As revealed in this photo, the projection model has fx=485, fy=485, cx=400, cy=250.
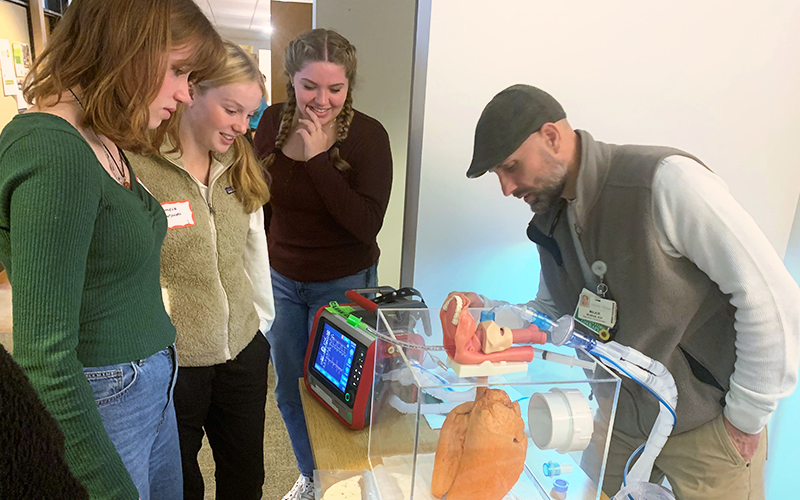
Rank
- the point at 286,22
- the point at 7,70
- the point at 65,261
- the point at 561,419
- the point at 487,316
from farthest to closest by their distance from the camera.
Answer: the point at 7,70
the point at 286,22
the point at 487,316
the point at 561,419
the point at 65,261

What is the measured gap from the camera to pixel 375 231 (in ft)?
5.18

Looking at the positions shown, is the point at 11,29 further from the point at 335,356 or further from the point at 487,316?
the point at 487,316

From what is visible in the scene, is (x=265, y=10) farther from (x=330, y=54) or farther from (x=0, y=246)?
(x=0, y=246)

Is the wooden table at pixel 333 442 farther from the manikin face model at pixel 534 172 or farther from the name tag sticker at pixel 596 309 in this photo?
the manikin face model at pixel 534 172

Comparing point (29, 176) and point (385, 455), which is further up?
point (29, 176)

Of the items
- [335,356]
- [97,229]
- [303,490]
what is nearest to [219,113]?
[97,229]

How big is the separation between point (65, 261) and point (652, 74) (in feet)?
4.46

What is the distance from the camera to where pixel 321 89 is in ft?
4.96

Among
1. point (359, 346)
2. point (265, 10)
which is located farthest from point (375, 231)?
point (265, 10)

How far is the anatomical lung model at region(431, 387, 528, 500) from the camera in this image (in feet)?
2.73

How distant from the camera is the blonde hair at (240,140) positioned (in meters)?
1.20

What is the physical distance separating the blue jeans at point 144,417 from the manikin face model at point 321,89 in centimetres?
86

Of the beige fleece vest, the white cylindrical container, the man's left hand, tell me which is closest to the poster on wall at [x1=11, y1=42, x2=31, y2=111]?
the beige fleece vest

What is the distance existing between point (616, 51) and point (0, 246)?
1.39m
